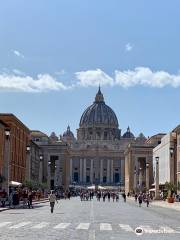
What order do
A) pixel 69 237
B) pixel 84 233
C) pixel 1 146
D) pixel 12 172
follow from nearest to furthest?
pixel 69 237 < pixel 84 233 < pixel 1 146 < pixel 12 172

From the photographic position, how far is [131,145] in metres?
189

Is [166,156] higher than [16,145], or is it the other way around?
[16,145]

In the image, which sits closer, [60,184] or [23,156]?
[23,156]

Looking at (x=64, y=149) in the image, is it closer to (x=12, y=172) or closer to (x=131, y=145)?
(x=131, y=145)

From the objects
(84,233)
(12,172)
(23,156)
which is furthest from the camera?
(23,156)

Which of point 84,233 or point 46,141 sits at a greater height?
point 46,141

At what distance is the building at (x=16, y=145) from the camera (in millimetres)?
96125

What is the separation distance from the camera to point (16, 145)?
102 metres

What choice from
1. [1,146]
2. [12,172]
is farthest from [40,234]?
[12,172]

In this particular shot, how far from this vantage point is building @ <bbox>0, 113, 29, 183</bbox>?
96.1 metres

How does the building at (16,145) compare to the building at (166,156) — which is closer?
the building at (16,145)

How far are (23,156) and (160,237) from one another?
3785 inches

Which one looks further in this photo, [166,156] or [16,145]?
[166,156]

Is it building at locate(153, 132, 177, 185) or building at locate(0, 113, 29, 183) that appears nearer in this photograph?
building at locate(0, 113, 29, 183)
